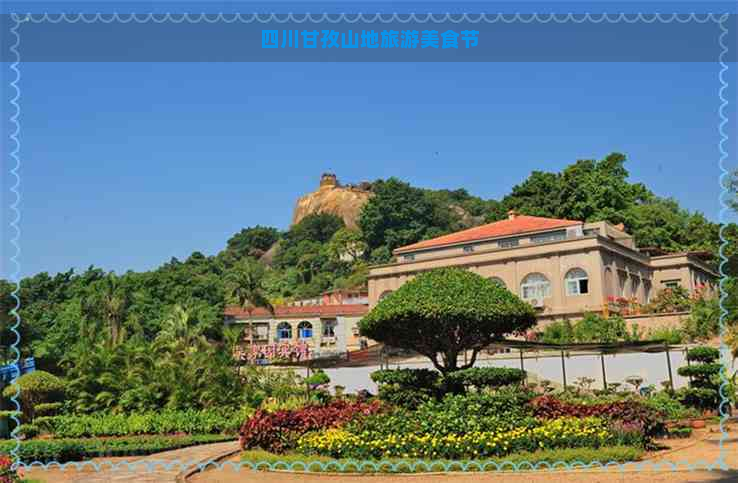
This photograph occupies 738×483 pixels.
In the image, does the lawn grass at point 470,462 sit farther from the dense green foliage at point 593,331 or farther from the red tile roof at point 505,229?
the red tile roof at point 505,229

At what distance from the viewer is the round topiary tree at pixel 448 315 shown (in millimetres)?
14375

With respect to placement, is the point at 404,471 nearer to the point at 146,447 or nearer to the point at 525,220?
the point at 146,447

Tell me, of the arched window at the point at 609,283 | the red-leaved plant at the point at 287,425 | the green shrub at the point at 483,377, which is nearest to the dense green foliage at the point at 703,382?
the green shrub at the point at 483,377

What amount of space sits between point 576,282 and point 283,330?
808 inches

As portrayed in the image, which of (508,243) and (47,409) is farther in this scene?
(508,243)

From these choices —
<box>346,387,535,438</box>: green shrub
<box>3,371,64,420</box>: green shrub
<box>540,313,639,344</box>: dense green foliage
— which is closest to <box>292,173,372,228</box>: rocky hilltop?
<box>540,313,639,344</box>: dense green foliage

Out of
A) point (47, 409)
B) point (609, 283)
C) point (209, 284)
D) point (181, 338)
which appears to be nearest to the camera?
point (47, 409)

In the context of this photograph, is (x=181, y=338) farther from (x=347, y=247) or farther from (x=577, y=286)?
(x=347, y=247)

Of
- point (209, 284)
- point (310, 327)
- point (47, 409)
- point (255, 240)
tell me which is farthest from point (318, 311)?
point (255, 240)

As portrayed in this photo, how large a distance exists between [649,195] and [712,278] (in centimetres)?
1197

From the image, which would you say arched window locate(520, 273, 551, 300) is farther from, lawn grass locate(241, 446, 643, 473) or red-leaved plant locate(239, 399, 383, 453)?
lawn grass locate(241, 446, 643, 473)

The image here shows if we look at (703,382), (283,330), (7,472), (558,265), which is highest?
(558,265)

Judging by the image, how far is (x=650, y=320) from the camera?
111ft

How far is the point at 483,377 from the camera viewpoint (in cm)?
1435
